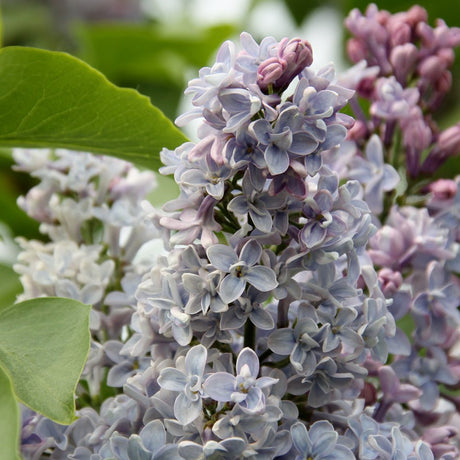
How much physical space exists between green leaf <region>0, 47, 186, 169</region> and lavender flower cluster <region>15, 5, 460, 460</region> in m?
0.07

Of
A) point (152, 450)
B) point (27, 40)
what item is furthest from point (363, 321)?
point (27, 40)

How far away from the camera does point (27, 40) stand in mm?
1891

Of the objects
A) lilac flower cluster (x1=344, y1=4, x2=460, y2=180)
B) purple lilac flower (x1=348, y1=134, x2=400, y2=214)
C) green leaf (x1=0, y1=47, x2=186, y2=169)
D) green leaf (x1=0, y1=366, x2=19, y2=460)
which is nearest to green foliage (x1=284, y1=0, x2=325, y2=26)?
lilac flower cluster (x1=344, y1=4, x2=460, y2=180)

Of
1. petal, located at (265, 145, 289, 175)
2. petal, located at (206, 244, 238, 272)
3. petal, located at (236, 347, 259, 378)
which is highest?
petal, located at (265, 145, 289, 175)

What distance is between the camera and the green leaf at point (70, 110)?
24.5 inches

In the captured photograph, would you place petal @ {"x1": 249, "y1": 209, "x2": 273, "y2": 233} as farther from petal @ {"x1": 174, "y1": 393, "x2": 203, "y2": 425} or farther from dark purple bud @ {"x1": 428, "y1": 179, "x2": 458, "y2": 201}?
dark purple bud @ {"x1": 428, "y1": 179, "x2": 458, "y2": 201}

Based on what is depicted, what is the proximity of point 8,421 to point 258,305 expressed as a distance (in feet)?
0.59

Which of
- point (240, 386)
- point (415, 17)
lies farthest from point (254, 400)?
point (415, 17)

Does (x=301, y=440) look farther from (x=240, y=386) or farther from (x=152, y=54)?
(x=152, y=54)

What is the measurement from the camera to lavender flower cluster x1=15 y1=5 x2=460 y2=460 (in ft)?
1.79

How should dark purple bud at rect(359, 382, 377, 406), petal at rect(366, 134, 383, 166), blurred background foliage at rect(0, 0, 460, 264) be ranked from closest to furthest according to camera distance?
1. dark purple bud at rect(359, 382, 377, 406)
2. petal at rect(366, 134, 383, 166)
3. blurred background foliage at rect(0, 0, 460, 264)

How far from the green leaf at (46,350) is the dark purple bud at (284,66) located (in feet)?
0.62

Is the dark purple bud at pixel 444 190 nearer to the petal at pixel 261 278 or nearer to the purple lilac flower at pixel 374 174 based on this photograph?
the purple lilac flower at pixel 374 174

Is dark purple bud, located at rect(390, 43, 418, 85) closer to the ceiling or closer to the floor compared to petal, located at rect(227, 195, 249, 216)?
closer to the floor
